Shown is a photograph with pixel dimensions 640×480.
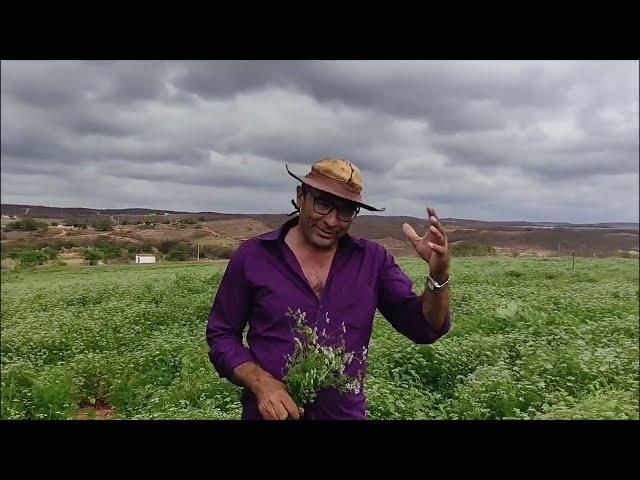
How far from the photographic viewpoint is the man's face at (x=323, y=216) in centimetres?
253

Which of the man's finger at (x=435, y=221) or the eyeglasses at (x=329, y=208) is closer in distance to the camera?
the man's finger at (x=435, y=221)

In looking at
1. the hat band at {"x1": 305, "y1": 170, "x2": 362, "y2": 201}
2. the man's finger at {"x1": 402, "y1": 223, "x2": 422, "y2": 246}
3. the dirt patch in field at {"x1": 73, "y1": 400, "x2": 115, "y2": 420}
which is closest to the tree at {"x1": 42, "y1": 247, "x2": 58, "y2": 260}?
the dirt patch in field at {"x1": 73, "y1": 400, "x2": 115, "y2": 420}

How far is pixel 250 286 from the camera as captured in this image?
2.62 meters

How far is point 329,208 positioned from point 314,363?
670 millimetres

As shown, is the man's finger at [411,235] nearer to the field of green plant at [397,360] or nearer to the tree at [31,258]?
the field of green plant at [397,360]

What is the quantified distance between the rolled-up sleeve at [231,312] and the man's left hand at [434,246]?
771 millimetres

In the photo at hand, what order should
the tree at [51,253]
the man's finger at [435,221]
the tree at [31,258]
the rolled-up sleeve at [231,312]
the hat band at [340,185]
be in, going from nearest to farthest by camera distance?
the man's finger at [435,221] → the hat band at [340,185] → the rolled-up sleeve at [231,312] → the tree at [51,253] → the tree at [31,258]

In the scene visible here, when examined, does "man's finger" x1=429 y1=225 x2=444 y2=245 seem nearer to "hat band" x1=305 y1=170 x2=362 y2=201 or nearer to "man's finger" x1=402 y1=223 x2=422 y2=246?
"man's finger" x1=402 y1=223 x2=422 y2=246

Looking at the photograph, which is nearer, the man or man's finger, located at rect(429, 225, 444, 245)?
man's finger, located at rect(429, 225, 444, 245)

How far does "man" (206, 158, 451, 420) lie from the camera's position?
8.27ft

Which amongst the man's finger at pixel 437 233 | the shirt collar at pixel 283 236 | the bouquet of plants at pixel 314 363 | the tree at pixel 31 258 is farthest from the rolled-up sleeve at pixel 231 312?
the tree at pixel 31 258

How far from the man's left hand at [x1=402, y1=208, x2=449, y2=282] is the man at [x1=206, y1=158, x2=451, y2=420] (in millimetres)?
13
